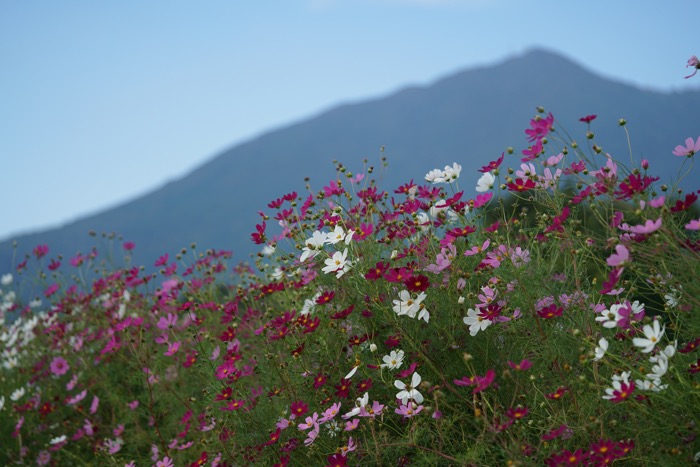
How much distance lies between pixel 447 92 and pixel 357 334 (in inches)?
3757

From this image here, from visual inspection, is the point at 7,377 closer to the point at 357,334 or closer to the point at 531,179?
the point at 357,334

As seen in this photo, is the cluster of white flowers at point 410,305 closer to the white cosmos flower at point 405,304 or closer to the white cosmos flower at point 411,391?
the white cosmos flower at point 405,304

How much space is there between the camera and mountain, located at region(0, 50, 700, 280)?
61975 mm

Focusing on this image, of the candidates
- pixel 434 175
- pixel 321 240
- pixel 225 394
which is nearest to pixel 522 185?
pixel 434 175

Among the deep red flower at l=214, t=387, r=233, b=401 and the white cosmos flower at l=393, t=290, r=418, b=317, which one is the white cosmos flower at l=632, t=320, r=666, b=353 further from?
the deep red flower at l=214, t=387, r=233, b=401

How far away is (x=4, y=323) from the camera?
6270 millimetres

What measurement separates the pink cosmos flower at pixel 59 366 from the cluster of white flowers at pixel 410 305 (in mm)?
3260

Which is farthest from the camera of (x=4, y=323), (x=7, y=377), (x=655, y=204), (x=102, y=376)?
(x=4, y=323)

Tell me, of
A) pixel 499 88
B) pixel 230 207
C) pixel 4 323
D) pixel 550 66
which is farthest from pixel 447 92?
pixel 4 323

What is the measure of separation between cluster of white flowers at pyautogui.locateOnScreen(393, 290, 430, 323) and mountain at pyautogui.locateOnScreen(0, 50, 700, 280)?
167 ft

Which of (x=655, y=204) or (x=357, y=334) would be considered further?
(x=357, y=334)

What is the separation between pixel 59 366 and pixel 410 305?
341 centimetres

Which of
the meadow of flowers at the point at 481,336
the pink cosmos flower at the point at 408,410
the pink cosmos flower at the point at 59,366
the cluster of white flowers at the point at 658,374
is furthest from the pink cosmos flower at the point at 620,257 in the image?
the pink cosmos flower at the point at 59,366

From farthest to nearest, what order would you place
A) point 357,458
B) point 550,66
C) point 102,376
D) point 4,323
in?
point 550,66, point 4,323, point 102,376, point 357,458
